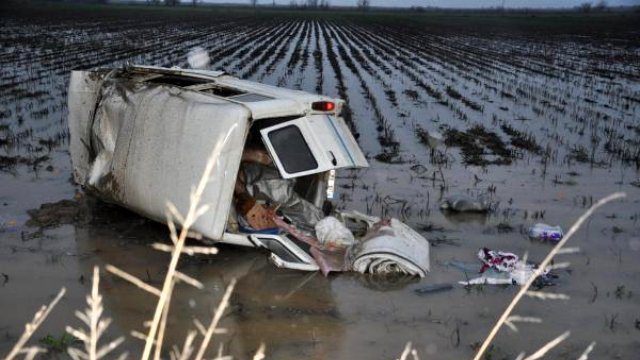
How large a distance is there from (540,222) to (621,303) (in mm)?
2170

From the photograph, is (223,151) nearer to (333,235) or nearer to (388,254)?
(333,235)

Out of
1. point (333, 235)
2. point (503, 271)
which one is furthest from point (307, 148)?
point (503, 271)

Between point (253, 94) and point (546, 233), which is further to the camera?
point (546, 233)

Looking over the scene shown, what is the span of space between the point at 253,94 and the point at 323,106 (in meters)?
0.72

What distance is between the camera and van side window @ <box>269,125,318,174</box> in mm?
6715

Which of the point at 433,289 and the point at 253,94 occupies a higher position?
the point at 253,94

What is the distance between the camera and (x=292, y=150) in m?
6.76

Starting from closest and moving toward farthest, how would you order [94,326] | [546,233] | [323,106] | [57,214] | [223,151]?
1. [94,326]
2. [223,151]
3. [323,106]
4. [546,233]
5. [57,214]

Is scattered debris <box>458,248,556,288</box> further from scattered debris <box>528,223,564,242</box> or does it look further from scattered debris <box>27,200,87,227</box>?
scattered debris <box>27,200,87,227</box>

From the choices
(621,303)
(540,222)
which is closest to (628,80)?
(540,222)

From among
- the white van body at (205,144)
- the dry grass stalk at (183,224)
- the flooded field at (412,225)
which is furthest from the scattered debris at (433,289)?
the dry grass stalk at (183,224)

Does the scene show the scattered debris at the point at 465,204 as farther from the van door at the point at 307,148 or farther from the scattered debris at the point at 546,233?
the van door at the point at 307,148

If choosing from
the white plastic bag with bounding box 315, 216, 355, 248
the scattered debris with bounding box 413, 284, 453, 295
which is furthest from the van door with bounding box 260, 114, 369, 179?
the scattered debris with bounding box 413, 284, 453, 295

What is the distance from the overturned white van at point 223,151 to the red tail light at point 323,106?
10mm
